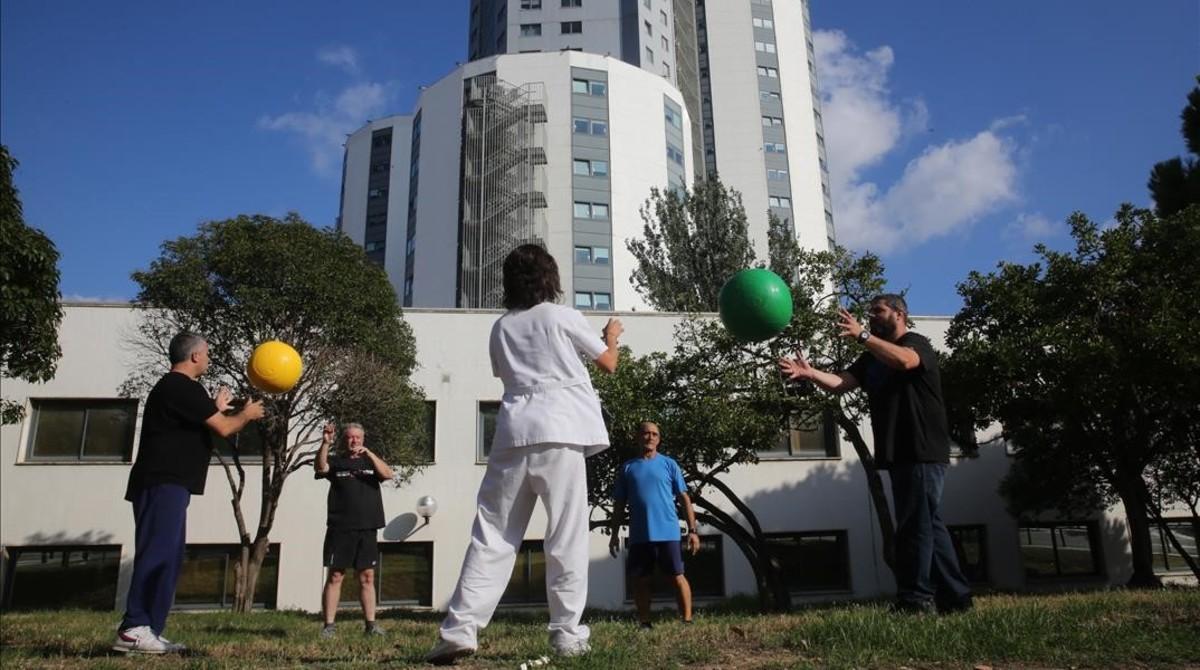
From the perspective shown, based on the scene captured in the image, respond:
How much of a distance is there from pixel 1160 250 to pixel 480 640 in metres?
12.6

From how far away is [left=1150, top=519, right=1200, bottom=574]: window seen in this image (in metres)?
21.0

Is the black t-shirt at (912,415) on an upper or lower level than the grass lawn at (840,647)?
upper

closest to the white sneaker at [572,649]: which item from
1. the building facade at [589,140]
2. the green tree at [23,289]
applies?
the green tree at [23,289]

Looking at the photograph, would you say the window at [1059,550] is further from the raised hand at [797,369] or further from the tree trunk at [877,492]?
the raised hand at [797,369]

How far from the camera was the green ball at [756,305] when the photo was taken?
6.14 metres

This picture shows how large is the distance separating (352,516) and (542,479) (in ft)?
11.5

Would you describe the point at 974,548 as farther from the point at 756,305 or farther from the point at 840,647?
the point at 840,647

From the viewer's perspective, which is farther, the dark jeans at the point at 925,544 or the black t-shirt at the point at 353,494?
the black t-shirt at the point at 353,494

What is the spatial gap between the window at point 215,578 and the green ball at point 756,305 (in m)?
14.8

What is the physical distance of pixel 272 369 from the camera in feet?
20.2

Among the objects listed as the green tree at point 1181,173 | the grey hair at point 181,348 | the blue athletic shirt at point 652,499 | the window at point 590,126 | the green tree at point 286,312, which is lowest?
the blue athletic shirt at point 652,499

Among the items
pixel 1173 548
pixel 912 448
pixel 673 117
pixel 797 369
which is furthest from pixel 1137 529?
pixel 673 117

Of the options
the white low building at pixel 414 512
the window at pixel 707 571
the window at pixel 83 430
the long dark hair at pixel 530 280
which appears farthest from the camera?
the window at pixel 707 571

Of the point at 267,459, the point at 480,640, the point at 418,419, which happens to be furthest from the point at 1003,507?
the point at 480,640
